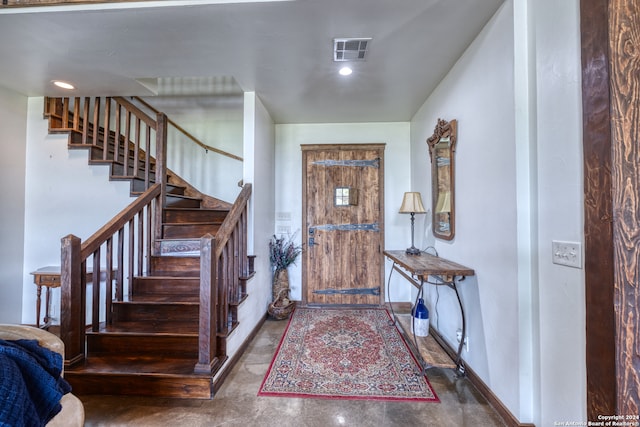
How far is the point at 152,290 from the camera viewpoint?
8.79 ft

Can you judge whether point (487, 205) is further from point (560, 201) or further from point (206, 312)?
point (206, 312)

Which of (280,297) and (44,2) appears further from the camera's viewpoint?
(280,297)

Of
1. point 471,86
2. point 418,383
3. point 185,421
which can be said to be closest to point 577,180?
point 471,86

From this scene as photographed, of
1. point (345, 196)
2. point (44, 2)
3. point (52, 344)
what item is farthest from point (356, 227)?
point (44, 2)

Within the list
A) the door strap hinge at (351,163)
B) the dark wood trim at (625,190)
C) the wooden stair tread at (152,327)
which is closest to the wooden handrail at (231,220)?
the wooden stair tread at (152,327)

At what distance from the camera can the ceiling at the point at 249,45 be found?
5.74ft

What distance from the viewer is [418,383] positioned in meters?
2.06

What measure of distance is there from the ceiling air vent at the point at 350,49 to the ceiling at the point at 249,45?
5 cm

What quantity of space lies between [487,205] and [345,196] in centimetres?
210

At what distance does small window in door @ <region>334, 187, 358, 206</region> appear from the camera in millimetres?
3801

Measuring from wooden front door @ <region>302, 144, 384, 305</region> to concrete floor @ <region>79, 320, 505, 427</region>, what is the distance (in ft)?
5.99

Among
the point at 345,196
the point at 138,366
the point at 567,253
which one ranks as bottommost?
the point at 138,366

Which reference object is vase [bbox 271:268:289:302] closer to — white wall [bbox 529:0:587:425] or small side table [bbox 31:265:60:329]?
small side table [bbox 31:265:60:329]

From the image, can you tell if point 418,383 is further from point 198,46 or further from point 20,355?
point 198,46
